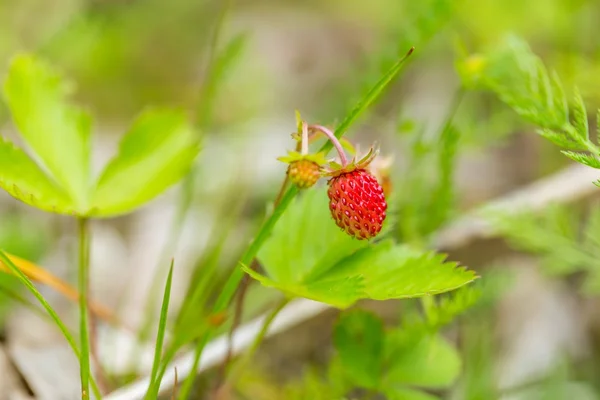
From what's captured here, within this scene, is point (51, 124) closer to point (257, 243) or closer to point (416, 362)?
point (257, 243)

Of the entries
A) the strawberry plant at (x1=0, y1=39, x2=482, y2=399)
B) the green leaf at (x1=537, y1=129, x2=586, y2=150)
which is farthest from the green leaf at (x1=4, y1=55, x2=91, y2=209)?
the green leaf at (x1=537, y1=129, x2=586, y2=150)

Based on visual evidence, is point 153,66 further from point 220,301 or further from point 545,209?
point 220,301

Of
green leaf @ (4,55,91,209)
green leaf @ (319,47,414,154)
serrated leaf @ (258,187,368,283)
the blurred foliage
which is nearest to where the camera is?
green leaf @ (319,47,414,154)

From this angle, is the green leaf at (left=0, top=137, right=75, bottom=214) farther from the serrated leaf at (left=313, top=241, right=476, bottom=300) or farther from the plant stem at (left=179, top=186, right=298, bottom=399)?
the serrated leaf at (left=313, top=241, right=476, bottom=300)

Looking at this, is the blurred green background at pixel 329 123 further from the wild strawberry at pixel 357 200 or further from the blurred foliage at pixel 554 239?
the wild strawberry at pixel 357 200

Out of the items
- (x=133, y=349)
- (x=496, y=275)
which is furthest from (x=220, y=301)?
(x=496, y=275)

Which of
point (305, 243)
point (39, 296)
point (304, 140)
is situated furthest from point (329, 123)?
point (39, 296)

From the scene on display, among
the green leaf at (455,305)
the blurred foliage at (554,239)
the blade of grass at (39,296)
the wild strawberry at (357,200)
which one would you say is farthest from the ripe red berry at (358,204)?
the blurred foliage at (554,239)
